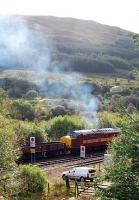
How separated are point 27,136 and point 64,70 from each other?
102 m

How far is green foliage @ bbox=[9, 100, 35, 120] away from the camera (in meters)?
63.3

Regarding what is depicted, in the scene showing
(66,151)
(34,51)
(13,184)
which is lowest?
(66,151)

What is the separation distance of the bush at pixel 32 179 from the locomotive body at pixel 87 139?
1950 centimetres

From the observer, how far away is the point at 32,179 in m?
25.1

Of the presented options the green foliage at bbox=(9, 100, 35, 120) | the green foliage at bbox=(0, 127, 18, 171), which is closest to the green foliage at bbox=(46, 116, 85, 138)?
the green foliage at bbox=(9, 100, 35, 120)

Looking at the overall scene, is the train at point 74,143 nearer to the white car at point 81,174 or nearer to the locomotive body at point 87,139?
the locomotive body at point 87,139

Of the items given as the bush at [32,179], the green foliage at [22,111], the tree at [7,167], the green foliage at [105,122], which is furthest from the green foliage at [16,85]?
the tree at [7,167]

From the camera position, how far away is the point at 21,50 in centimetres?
14825

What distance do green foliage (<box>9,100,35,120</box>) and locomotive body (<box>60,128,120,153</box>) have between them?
17.4m

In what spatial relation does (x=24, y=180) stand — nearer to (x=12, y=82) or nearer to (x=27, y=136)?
(x=27, y=136)

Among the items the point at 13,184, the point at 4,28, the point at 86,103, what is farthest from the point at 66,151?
the point at 4,28

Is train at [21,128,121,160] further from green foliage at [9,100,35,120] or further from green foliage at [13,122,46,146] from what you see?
green foliage at [9,100,35,120]

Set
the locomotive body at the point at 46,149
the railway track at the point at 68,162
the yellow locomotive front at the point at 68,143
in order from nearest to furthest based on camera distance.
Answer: the railway track at the point at 68,162, the locomotive body at the point at 46,149, the yellow locomotive front at the point at 68,143

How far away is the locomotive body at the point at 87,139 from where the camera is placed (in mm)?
45344
